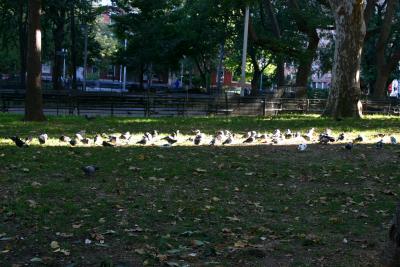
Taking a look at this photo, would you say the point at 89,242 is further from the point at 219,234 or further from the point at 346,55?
the point at 346,55

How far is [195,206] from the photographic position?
6750 mm

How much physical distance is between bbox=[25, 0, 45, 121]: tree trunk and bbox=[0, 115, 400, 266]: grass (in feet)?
21.2

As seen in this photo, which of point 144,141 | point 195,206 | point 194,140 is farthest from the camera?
point 194,140

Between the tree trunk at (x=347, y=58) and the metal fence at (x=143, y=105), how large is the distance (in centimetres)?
439

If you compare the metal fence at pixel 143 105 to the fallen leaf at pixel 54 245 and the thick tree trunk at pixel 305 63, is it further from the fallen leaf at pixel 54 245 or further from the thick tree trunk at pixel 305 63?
the fallen leaf at pixel 54 245

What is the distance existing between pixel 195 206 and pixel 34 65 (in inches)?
493

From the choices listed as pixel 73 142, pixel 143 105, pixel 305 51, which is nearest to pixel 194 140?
pixel 73 142

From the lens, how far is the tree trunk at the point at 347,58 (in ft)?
65.1

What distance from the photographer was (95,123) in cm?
1727

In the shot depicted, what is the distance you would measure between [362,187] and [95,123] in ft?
35.8

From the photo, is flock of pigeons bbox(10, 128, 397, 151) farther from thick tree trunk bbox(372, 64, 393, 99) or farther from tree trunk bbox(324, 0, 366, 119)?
thick tree trunk bbox(372, 64, 393, 99)

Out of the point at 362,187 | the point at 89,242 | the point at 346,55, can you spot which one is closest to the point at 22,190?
the point at 89,242

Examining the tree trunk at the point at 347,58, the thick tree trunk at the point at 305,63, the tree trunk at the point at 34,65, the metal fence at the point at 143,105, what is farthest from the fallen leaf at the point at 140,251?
the thick tree trunk at the point at 305,63

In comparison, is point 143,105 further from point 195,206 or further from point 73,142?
point 195,206
